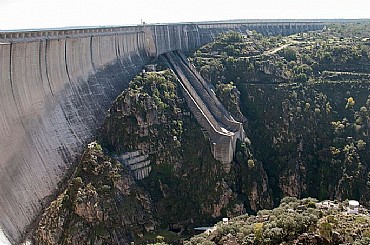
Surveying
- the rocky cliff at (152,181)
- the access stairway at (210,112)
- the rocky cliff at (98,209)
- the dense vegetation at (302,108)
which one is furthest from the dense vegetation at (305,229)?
the dense vegetation at (302,108)

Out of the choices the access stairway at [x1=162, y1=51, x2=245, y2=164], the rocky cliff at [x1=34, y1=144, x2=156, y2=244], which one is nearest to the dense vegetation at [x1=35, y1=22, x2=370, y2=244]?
the rocky cliff at [x1=34, y1=144, x2=156, y2=244]

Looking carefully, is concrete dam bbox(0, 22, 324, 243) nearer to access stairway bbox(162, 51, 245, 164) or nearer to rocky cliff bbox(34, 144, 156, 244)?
access stairway bbox(162, 51, 245, 164)

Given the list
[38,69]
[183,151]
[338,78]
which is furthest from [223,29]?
[38,69]

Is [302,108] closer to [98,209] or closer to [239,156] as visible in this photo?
[239,156]

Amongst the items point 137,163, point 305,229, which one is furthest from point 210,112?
point 305,229

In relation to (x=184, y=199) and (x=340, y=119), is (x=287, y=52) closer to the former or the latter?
(x=340, y=119)

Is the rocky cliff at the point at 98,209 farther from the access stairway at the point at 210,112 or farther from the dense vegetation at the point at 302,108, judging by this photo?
the dense vegetation at the point at 302,108
